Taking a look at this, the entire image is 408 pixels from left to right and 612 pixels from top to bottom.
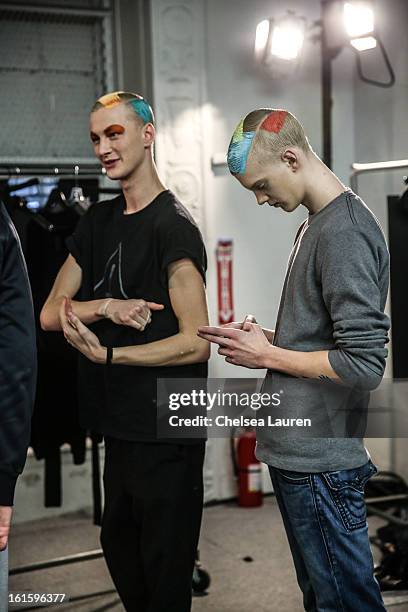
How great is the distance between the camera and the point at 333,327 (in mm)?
1501

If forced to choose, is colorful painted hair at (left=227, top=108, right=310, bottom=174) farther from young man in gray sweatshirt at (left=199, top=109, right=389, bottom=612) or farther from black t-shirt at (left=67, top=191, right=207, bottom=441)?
black t-shirt at (left=67, top=191, right=207, bottom=441)

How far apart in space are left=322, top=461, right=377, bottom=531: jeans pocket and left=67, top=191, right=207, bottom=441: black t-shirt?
0.59m

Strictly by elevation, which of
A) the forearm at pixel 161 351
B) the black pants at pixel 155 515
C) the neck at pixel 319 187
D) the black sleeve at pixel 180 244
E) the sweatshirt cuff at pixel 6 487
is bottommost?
the black pants at pixel 155 515

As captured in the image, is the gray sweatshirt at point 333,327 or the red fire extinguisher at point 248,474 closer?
the gray sweatshirt at point 333,327

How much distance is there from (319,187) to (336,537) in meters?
0.64

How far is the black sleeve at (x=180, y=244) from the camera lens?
1.97 m

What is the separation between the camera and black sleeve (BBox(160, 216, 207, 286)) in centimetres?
197

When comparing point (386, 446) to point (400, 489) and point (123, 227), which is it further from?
point (123, 227)

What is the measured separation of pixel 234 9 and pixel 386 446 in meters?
2.18

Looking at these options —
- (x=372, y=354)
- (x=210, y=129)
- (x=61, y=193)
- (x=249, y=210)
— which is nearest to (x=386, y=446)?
(x=249, y=210)

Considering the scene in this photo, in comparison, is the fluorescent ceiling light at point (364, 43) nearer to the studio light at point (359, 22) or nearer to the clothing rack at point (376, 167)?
the studio light at point (359, 22)

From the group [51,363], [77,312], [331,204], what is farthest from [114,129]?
[51,363]

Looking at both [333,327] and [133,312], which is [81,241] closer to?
[133,312]

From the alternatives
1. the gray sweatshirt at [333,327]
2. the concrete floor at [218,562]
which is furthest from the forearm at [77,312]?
the concrete floor at [218,562]
